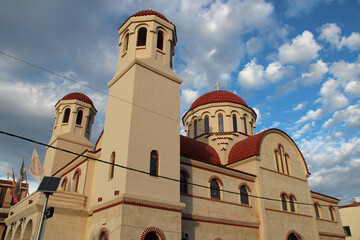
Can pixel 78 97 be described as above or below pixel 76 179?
above

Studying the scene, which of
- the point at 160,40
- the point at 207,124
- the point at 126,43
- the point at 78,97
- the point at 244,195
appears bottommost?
the point at 244,195

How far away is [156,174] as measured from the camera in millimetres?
13938

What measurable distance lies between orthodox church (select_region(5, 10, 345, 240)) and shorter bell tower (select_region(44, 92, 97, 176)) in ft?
0.27

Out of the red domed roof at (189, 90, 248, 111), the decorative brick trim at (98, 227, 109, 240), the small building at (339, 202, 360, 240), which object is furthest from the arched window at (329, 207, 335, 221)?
the decorative brick trim at (98, 227, 109, 240)

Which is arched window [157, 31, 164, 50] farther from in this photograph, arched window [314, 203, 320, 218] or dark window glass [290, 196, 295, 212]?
arched window [314, 203, 320, 218]

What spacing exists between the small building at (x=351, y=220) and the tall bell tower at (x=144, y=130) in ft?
106

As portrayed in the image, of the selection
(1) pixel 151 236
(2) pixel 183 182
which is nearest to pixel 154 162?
(2) pixel 183 182

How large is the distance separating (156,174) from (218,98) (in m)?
14.3

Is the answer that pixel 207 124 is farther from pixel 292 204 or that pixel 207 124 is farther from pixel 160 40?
pixel 160 40

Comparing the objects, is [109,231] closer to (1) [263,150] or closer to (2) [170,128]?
(2) [170,128]

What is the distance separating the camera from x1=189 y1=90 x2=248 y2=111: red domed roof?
26.5 m

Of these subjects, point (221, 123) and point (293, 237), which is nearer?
point (293, 237)

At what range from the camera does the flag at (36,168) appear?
58.9 feet

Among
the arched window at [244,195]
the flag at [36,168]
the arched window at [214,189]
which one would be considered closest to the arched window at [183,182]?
the arched window at [214,189]
